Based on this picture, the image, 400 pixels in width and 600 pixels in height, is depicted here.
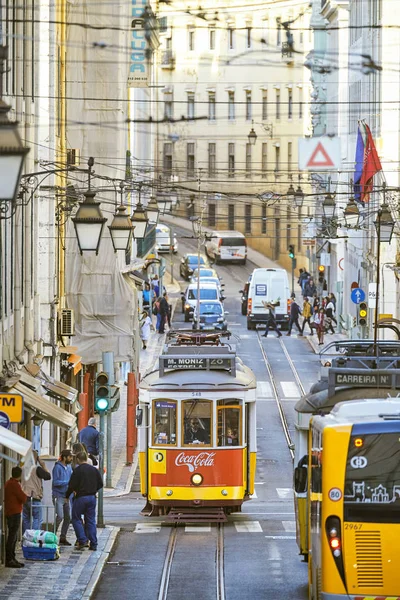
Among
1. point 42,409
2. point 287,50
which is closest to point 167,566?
point 42,409

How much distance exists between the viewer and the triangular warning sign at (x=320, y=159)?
24950 millimetres

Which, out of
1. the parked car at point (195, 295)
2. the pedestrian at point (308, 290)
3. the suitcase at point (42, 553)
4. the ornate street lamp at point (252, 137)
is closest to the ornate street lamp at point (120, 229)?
the suitcase at point (42, 553)

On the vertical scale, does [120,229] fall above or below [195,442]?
above

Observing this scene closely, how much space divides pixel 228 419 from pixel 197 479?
1.07 metres

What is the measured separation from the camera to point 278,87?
11144 cm

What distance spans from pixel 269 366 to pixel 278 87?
59119 mm

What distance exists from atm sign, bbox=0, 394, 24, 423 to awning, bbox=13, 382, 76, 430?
356 centimetres

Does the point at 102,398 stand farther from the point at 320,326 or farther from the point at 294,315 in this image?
the point at 294,315

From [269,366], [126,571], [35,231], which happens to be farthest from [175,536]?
[269,366]

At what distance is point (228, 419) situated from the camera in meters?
25.2

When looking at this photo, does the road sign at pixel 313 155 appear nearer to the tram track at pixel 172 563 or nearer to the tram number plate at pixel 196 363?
the tram number plate at pixel 196 363

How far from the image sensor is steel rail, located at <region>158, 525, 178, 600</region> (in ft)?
61.5

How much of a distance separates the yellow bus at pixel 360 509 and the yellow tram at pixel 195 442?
11.0m

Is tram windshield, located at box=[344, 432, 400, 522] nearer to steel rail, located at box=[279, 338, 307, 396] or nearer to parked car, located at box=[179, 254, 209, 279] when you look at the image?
steel rail, located at box=[279, 338, 307, 396]
